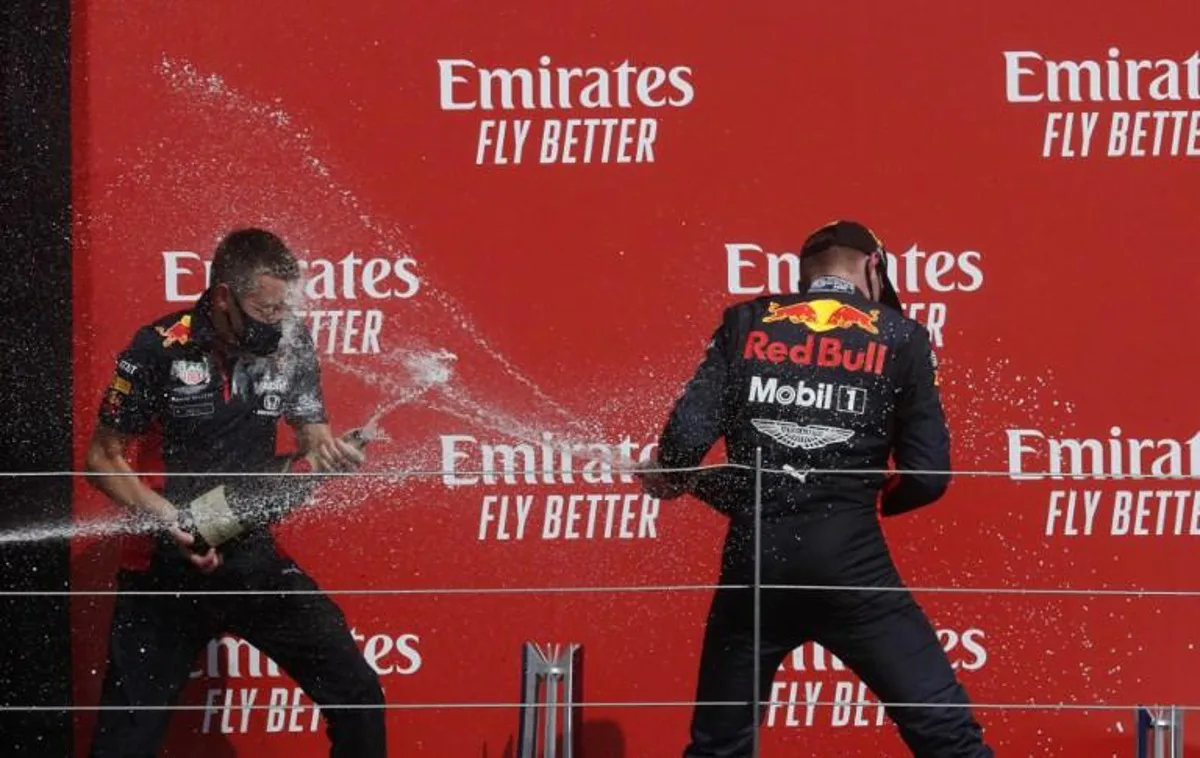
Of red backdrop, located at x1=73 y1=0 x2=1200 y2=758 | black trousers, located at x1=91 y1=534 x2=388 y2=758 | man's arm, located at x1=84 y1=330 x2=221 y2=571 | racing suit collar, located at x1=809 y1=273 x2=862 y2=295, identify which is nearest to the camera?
racing suit collar, located at x1=809 y1=273 x2=862 y2=295

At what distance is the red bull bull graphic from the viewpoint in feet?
15.4

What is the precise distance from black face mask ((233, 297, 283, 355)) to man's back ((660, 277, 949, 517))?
119 centimetres

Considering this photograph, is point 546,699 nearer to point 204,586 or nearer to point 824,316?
point 204,586

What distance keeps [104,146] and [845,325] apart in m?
2.17

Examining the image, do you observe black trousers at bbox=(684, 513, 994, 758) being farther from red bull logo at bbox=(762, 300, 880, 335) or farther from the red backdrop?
the red backdrop

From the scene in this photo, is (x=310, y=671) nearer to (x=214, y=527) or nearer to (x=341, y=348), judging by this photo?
(x=214, y=527)

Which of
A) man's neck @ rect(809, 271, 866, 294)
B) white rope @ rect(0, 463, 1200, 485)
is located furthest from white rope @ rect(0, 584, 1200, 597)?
man's neck @ rect(809, 271, 866, 294)

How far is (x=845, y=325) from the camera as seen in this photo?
15.5 ft

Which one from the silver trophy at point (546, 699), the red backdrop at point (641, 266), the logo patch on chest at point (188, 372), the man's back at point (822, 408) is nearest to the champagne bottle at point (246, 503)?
the red backdrop at point (641, 266)

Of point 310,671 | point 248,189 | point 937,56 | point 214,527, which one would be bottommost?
point 310,671

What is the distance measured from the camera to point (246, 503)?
16.8 feet

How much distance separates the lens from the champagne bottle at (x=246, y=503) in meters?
5.03

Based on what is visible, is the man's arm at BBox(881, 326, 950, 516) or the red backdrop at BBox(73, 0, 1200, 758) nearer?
the man's arm at BBox(881, 326, 950, 516)

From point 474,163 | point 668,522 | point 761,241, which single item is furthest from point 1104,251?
point 474,163
